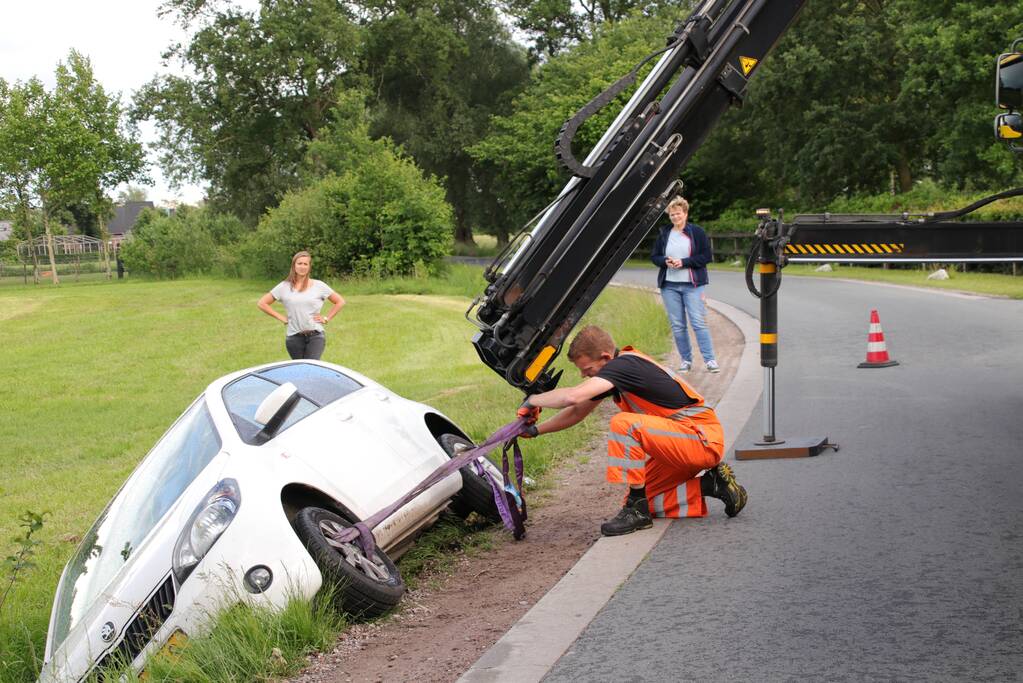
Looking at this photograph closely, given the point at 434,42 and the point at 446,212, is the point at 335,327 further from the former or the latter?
the point at 434,42

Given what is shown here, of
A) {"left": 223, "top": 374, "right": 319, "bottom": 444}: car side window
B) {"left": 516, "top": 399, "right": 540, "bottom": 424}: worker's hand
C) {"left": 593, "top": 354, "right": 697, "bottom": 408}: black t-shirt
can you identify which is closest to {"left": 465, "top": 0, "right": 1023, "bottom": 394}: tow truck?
{"left": 516, "top": 399, "right": 540, "bottom": 424}: worker's hand

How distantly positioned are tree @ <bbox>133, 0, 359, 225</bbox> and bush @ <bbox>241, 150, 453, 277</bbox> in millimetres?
22938

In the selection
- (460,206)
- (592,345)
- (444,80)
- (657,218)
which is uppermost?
(444,80)

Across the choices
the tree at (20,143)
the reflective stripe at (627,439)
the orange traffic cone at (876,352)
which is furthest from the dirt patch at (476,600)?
the tree at (20,143)

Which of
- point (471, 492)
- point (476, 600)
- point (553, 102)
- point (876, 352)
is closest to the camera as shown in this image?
point (476, 600)

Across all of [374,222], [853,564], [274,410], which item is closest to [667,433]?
[853,564]

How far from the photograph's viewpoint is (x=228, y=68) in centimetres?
5934

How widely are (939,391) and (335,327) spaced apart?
16.3m

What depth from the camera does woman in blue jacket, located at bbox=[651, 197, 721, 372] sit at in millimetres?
12180

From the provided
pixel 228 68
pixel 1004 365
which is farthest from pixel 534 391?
pixel 228 68

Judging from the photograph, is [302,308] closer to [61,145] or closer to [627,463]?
[627,463]

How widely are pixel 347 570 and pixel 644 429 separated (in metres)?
1.79

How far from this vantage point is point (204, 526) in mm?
5234

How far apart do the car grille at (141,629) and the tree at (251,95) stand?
5442cm
